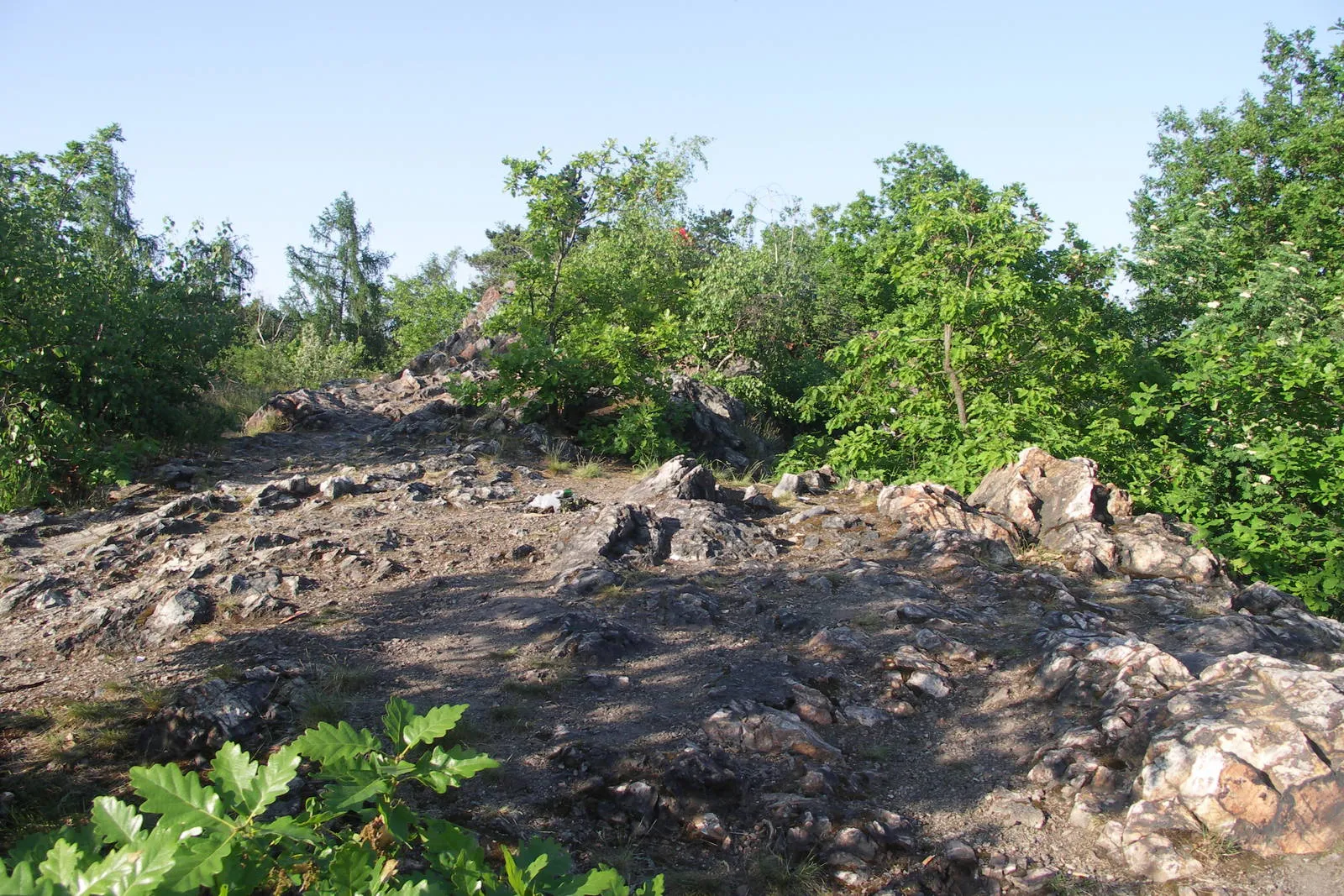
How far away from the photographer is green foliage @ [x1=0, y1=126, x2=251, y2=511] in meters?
7.43

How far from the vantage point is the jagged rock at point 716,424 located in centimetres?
1138

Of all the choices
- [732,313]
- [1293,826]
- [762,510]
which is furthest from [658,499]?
[732,313]

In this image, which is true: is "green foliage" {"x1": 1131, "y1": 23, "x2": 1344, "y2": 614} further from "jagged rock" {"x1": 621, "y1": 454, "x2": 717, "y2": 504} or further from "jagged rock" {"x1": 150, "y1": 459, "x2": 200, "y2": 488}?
"jagged rock" {"x1": 150, "y1": 459, "x2": 200, "y2": 488}

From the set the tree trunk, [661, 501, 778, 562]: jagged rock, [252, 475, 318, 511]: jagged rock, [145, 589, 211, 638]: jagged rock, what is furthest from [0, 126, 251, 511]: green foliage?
the tree trunk

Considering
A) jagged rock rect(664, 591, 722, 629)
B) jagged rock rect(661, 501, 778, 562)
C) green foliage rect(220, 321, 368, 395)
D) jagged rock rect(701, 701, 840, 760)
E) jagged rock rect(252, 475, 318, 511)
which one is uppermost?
green foliage rect(220, 321, 368, 395)

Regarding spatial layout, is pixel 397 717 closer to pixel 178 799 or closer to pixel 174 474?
pixel 178 799

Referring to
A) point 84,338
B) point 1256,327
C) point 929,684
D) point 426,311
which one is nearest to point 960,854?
point 929,684

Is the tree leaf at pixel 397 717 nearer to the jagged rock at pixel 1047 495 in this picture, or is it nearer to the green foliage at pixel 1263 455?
the jagged rock at pixel 1047 495

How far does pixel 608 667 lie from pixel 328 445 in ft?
19.9

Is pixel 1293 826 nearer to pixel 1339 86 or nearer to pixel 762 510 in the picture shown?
pixel 762 510

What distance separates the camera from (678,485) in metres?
8.02

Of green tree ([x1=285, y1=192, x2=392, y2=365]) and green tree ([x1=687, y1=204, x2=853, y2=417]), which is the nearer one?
green tree ([x1=687, y1=204, x2=853, y2=417])

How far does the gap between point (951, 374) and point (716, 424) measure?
3.63 meters

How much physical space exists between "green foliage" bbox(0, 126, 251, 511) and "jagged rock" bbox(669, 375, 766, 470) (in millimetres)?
5381
